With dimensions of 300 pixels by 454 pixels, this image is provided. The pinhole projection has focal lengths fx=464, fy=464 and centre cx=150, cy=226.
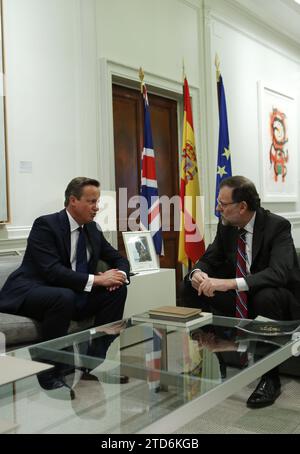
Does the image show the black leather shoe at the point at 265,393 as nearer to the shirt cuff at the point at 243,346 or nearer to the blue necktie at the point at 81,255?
the shirt cuff at the point at 243,346

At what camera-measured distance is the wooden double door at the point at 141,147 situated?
4.23 metres

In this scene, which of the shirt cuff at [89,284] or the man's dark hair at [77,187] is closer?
the shirt cuff at [89,284]

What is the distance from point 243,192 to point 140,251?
1.26 metres

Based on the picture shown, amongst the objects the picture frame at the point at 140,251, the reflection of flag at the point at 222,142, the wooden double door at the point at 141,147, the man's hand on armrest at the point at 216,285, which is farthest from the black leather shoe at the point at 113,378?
the reflection of flag at the point at 222,142

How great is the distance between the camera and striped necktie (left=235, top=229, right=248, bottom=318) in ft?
7.85

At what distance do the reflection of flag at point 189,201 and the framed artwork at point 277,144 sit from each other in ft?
5.60

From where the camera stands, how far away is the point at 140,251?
138 inches

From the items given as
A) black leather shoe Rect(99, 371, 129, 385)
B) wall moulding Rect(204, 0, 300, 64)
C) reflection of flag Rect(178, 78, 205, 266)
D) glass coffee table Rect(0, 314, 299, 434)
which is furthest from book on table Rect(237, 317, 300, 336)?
wall moulding Rect(204, 0, 300, 64)

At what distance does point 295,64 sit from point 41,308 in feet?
18.9

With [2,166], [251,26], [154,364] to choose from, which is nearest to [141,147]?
[2,166]
